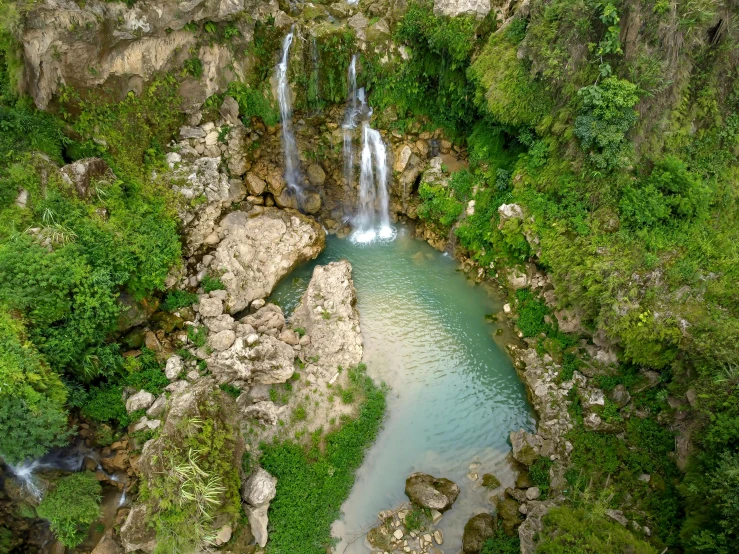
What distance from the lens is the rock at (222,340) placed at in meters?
14.3

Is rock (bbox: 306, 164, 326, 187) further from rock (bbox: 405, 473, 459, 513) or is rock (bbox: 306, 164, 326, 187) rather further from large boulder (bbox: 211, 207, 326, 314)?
rock (bbox: 405, 473, 459, 513)

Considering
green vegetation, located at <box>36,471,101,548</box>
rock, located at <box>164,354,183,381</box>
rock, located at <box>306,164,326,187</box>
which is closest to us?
green vegetation, located at <box>36,471,101,548</box>

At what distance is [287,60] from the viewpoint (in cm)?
1767

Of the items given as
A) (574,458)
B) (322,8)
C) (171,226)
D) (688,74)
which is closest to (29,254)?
(171,226)

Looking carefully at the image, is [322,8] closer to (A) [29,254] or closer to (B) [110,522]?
(A) [29,254]

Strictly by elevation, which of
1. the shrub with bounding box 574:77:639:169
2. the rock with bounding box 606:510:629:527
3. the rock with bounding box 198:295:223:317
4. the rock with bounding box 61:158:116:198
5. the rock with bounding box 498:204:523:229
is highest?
the shrub with bounding box 574:77:639:169

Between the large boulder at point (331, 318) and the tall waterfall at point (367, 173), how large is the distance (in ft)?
11.8

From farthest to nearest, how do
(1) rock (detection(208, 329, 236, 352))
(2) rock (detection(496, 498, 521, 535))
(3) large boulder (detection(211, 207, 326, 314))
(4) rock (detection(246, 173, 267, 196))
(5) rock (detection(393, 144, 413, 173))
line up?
(5) rock (detection(393, 144, 413, 173))
(4) rock (detection(246, 173, 267, 196))
(3) large boulder (detection(211, 207, 326, 314))
(1) rock (detection(208, 329, 236, 352))
(2) rock (detection(496, 498, 521, 535))

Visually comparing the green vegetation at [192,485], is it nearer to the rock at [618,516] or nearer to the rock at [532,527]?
the rock at [532,527]

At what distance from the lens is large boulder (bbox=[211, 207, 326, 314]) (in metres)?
16.4

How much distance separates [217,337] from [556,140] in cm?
1384

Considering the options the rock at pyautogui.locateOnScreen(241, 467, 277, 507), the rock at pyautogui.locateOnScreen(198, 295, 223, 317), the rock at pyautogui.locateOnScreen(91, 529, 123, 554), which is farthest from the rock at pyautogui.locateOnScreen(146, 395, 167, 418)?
the rock at pyautogui.locateOnScreen(241, 467, 277, 507)

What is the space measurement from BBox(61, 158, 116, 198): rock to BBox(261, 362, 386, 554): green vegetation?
10.3 m

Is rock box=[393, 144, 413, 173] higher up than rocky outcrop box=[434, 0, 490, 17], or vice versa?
rocky outcrop box=[434, 0, 490, 17]
